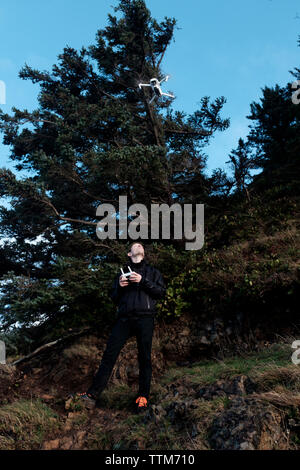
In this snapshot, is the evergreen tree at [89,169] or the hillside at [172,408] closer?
the hillside at [172,408]

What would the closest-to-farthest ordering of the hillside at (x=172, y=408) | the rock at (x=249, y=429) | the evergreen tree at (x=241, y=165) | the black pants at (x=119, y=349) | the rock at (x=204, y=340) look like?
1. the rock at (x=249, y=429)
2. the hillside at (x=172, y=408)
3. the black pants at (x=119, y=349)
4. the rock at (x=204, y=340)
5. the evergreen tree at (x=241, y=165)

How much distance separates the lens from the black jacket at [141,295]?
4562 millimetres

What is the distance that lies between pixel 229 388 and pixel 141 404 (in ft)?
4.05

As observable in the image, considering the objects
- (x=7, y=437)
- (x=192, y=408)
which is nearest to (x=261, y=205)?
(x=192, y=408)

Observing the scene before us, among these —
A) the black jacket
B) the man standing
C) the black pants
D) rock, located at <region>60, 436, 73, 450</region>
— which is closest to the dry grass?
rock, located at <region>60, 436, 73, 450</region>

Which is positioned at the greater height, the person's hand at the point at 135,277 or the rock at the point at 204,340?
the person's hand at the point at 135,277

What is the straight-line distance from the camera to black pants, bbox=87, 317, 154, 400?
445 cm

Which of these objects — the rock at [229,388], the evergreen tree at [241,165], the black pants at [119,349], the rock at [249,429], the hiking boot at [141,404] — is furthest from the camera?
the evergreen tree at [241,165]

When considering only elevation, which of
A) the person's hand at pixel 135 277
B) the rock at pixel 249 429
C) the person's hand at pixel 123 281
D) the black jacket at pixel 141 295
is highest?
the person's hand at pixel 135 277

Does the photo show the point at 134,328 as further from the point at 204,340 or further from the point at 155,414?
the point at 204,340

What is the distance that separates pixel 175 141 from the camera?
1134 cm

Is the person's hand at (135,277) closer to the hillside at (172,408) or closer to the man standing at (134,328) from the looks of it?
the man standing at (134,328)

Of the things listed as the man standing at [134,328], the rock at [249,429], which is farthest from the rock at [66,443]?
the rock at [249,429]

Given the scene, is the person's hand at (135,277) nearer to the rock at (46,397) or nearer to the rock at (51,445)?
the rock at (51,445)
